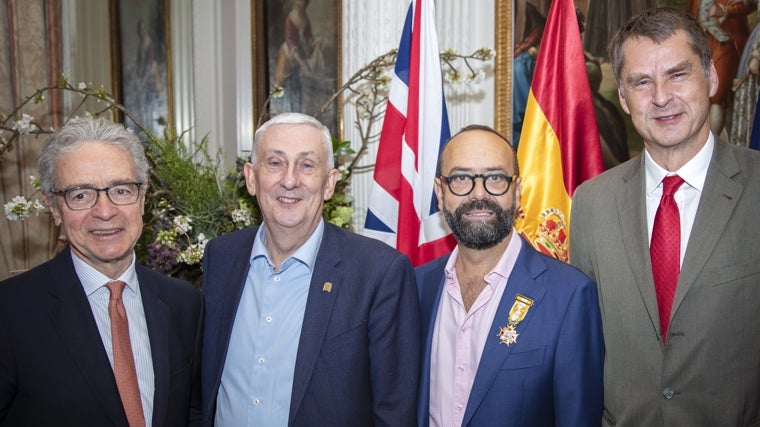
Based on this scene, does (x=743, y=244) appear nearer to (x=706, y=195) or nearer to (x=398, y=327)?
(x=706, y=195)

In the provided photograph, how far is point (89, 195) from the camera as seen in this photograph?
1.89 meters

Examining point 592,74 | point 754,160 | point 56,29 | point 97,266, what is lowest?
point 97,266

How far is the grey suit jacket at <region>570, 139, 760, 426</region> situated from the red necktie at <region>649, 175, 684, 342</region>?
4 cm

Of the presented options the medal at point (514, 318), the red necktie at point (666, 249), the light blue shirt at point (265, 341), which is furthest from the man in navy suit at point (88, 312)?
the red necktie at point (666, 249)

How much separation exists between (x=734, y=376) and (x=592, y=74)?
2.76 meters

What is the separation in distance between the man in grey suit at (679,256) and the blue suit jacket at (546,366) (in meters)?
0.13

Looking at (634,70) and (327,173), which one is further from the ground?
(634,70)

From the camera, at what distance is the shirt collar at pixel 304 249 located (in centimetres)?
222

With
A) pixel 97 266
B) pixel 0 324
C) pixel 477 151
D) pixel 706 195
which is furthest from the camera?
pixel 477 151

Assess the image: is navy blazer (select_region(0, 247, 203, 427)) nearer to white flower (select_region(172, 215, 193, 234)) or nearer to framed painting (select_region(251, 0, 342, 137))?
white flower (select_region(172, 215, 193, 234))

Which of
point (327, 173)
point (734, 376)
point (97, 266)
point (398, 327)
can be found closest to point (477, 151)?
point (327, 173)

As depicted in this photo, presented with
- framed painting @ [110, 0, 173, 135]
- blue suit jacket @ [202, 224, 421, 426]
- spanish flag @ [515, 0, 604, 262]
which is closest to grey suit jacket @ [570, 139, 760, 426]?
blue suit jacket @ [202, 224, 421, 426]

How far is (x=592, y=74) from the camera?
4273 millimetres

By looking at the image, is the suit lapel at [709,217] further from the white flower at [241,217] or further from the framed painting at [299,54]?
the framed painting at [299,54]
